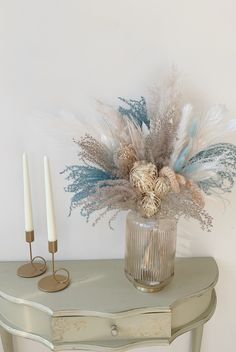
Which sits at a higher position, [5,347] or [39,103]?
[39,103]

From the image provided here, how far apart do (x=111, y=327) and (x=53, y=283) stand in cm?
21

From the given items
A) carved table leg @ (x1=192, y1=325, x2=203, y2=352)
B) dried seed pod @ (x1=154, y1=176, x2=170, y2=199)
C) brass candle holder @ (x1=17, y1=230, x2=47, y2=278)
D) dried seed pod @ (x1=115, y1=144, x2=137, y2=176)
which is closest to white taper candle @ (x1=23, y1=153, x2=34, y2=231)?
brass candle holder @ (x1=17, y1=230, x2=47, y2=278)

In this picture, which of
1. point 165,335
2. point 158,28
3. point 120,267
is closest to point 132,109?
point 158,28

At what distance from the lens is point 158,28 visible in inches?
43.1

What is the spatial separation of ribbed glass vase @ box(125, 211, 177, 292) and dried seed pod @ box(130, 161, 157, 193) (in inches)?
4.2

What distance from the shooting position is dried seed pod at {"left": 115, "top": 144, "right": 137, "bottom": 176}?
1019 mm

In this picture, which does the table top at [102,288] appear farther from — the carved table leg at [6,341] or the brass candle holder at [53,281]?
the carved table leg at [6,341]

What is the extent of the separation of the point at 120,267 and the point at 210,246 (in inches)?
12.1

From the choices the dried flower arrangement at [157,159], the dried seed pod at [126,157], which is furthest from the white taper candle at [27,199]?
the dried seed pod at [126,157]

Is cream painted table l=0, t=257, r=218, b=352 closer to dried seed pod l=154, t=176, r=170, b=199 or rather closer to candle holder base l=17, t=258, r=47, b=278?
candle holder base l=17, t=258, r=47, b=278

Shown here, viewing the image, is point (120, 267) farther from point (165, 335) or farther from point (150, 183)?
point (150, 183)

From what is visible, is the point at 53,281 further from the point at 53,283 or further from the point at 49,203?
the point at 49,203

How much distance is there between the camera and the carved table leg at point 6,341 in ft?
4.08

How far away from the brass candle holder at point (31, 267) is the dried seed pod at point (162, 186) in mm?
400
